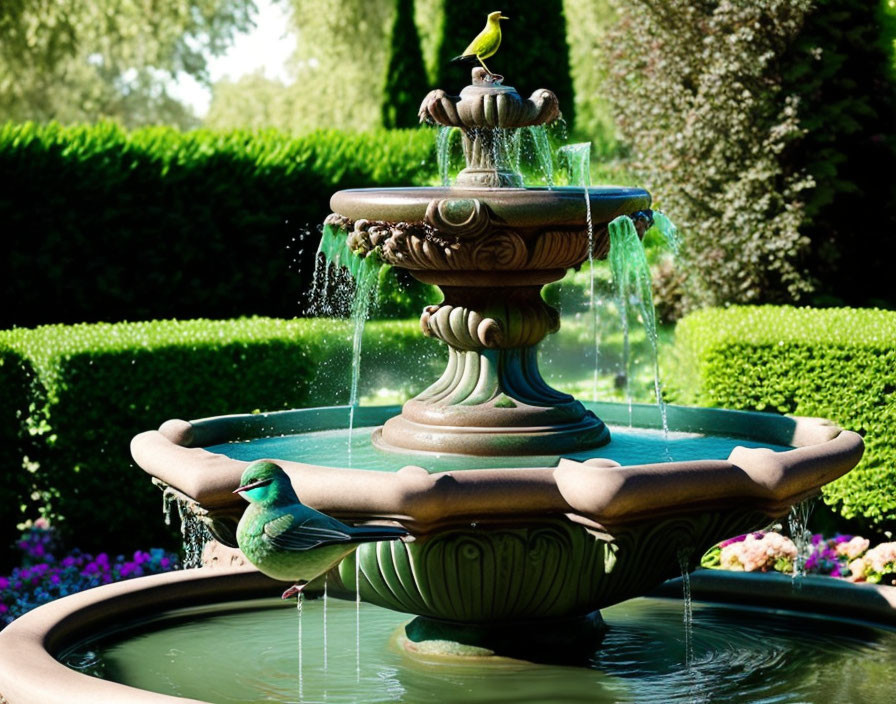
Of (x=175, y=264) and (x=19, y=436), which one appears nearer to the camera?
(x=19, y=436)

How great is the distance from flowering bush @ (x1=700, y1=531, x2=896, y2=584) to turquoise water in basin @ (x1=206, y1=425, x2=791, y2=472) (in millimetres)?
1780

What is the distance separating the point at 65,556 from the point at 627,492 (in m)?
5.86

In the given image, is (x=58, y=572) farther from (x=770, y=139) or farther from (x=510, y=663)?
(x=770, y=139)

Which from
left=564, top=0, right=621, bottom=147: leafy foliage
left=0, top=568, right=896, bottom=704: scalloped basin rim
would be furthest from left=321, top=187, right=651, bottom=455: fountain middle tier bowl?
left=564, top=0, right=621, bottom=147: leafy foliage

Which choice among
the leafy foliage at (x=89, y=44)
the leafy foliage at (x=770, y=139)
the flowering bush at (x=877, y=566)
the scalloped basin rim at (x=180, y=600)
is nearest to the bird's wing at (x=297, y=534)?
the scalloped basin rim at (x=180, y=600)

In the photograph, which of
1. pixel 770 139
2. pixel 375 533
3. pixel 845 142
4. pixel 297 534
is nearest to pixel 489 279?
pixel 375 533

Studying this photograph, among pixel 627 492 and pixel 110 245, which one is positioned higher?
pixel 110 245

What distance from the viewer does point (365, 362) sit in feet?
41.4

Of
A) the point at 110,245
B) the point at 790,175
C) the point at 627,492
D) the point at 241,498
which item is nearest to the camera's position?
the point at 627,492

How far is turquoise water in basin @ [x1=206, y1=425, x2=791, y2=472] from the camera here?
4.97 meters

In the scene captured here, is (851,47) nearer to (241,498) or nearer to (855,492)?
(855,492)

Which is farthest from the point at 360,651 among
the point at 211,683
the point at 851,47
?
the point at 851,47

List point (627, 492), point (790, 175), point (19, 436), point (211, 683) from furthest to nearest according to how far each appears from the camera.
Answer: point (790, 175) → point (19, 436) → point (211, 683) → point (627, 492)

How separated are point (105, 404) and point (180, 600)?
304cm
